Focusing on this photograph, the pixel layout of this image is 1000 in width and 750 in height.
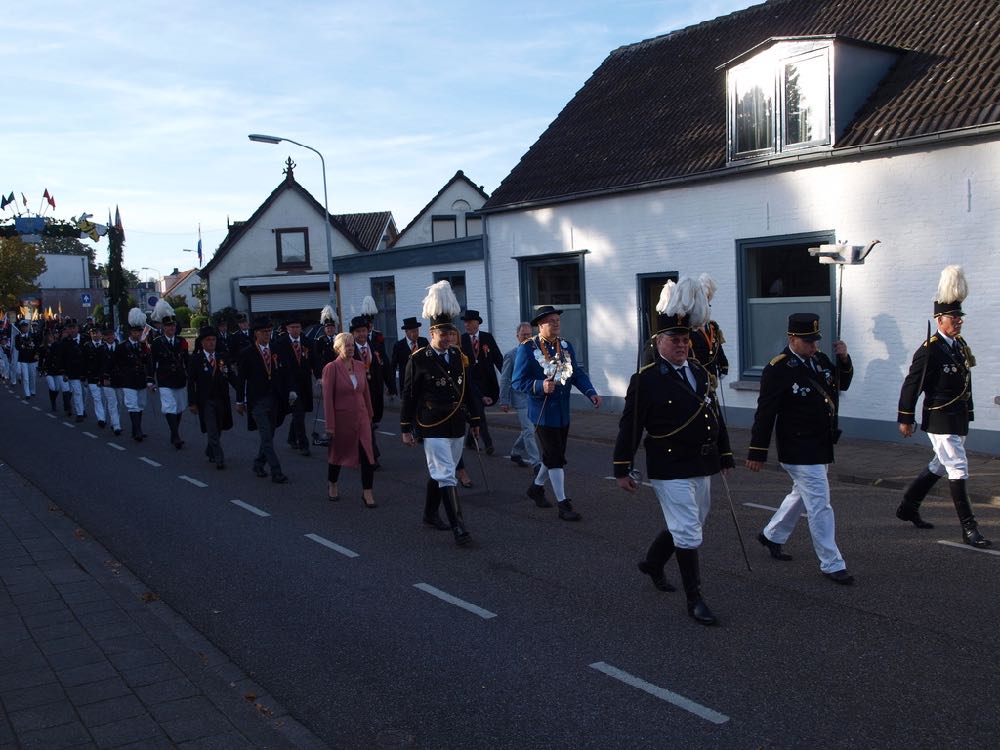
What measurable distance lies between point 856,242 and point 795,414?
7510 millimetres

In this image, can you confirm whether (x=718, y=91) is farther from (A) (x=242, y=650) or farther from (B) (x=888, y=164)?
(A) (x=242, y=650)

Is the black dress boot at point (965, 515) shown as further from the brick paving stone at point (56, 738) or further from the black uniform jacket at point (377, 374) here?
the black uniform jacket at point (377, 374)

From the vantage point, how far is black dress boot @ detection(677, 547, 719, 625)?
5.87 meters

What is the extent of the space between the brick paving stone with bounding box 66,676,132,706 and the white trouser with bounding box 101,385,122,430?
1228 centimetres

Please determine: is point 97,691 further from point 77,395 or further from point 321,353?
point 77,395

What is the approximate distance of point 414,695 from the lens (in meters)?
4.98

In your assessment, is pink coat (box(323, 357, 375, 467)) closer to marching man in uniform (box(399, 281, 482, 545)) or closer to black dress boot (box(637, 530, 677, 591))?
marching man in uniform (box(399, 281, 482, 545))

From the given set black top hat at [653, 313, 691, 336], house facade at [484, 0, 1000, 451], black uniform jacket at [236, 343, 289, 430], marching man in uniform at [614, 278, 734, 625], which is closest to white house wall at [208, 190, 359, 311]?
house facade at [484, 0, 1000, 451]

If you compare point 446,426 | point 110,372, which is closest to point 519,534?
point 446,426

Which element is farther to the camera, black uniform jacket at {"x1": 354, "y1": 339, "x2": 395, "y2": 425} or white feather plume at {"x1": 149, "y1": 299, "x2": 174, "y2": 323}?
white feather plume at {"x1": 149, "y1": 299, "x2": 174, "y2": 323}

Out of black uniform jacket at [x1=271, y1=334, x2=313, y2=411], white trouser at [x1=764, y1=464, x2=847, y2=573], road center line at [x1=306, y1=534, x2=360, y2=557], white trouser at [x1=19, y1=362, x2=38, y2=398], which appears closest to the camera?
white trouser at [x1=764, y1=464, x2=847, y2=573]

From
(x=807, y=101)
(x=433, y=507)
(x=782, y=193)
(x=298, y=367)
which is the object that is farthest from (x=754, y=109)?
(x=433, y=507)

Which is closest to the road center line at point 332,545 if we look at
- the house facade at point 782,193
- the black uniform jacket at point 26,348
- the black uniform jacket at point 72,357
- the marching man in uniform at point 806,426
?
the marching man in uniform at point 806,426

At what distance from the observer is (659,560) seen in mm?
6465
